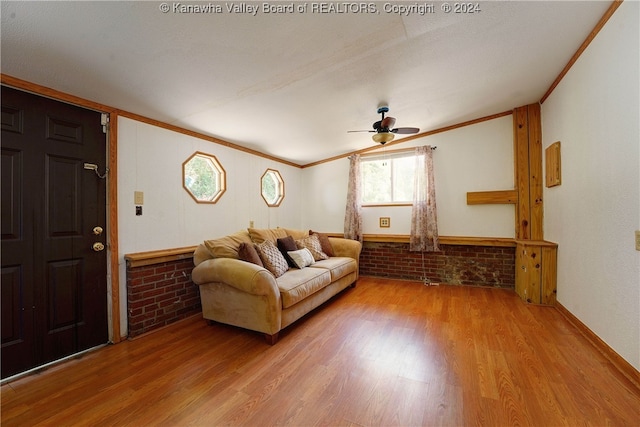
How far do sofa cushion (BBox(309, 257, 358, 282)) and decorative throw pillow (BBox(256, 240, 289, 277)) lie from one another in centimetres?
47

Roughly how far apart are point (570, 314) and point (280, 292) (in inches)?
112

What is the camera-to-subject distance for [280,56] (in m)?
1.86

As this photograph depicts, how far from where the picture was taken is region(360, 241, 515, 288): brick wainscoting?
3688 millimetres

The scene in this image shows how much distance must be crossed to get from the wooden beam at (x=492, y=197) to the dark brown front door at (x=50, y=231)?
4469 millimetres

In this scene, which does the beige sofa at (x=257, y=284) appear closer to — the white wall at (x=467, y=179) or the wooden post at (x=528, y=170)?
the white wall at (x=467, y=179)

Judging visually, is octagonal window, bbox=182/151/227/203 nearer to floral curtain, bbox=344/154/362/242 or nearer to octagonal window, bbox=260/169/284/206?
octagonal window, bbox=260/169/284/206

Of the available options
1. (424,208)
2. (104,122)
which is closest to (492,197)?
(424,208)

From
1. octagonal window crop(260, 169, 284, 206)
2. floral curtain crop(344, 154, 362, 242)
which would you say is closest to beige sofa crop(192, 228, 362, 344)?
octagonal window crop(260, 169, 284, 206)

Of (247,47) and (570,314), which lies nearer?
(247,47)

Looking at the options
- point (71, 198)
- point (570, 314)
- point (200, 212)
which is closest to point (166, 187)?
point (200, 212)

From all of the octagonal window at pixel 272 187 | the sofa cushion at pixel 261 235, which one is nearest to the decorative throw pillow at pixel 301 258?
the sofa cushion at pixel 261 235

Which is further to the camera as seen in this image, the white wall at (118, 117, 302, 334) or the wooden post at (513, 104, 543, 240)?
the wooden post at (513, 104, 543, 240)

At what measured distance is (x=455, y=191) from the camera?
13.1 ft

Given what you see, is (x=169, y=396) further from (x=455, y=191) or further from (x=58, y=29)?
(x=455, y=191)
